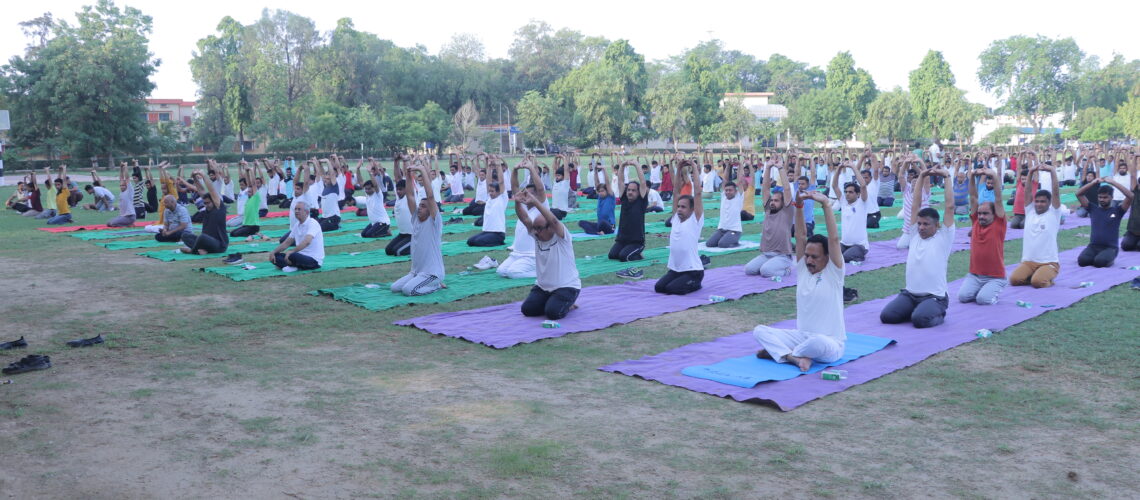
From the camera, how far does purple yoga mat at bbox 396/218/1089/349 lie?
8.65 metres

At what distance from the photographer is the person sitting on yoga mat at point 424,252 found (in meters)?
10.5

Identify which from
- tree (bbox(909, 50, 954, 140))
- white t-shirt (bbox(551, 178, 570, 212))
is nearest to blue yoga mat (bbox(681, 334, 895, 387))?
white t-shirt (bbox(551, 178, 570, 212))

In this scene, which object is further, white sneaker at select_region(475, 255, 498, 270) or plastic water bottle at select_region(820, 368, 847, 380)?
white sneaker at select_region(475, 255, 498, 270)

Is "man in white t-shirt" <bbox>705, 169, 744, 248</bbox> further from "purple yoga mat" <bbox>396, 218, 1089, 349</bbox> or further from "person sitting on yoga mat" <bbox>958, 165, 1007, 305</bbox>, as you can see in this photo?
"person sitting on yoga mat" <bbox>958, 165, 1007, 305</bbox>

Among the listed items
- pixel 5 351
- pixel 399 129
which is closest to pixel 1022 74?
pixel 399 129

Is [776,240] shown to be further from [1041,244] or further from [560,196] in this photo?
[560,196]

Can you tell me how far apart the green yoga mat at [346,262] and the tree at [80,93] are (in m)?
38.1

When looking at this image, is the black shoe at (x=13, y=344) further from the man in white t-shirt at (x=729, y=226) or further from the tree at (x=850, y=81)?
the tree at (x=850, y=81)

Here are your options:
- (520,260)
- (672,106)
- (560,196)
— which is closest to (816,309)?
(520,260)

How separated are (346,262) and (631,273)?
15.5 ft

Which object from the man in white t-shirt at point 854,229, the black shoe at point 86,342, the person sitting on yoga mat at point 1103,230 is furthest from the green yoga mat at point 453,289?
the person sitting on yoga mat at point 1103,230

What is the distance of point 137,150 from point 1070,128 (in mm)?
72881

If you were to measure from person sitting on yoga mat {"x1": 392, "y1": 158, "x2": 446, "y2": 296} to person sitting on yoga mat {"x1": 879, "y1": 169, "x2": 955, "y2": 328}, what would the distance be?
5311 mm

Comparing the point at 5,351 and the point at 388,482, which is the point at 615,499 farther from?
the point at 5,351
